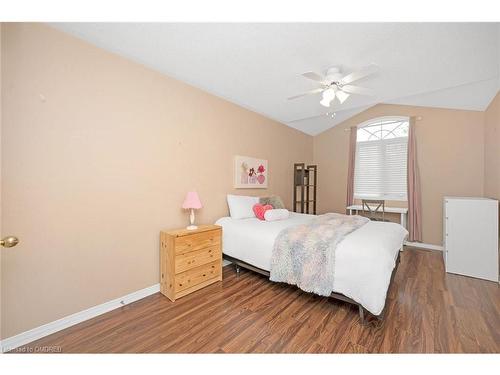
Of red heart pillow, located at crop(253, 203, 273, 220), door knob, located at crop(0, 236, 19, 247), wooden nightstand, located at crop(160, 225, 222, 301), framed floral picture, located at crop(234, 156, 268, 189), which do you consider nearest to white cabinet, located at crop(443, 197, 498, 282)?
red heart pillow, located at crop(253, 203, 273, 220)

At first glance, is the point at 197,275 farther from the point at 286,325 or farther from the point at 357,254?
the point at 357,254

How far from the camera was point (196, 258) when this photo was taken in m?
2.27

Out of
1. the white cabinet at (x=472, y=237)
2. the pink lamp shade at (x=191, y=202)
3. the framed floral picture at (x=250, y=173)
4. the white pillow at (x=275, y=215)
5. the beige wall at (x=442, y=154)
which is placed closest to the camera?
the pink lamp shade at (x=191, y=202)

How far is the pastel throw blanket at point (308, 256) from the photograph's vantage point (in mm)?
1859

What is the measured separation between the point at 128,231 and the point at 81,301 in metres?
0.66

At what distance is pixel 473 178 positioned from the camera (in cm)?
345

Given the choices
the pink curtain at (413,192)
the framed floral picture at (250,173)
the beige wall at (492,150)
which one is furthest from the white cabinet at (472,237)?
the framed floral picture at (250,173)

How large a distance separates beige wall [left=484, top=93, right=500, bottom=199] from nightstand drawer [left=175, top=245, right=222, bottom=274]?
371cm

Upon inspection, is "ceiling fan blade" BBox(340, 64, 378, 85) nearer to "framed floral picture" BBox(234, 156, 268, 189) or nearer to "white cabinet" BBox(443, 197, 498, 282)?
"framed floral picture" BBox(234, 156, 268, 189)

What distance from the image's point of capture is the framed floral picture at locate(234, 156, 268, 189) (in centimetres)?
331

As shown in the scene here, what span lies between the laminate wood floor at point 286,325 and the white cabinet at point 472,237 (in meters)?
0.36

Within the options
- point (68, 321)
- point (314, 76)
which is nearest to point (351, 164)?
point (314, 76)

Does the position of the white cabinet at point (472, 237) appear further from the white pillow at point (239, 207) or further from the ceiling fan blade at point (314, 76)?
the white pillow at point (239, 207)
